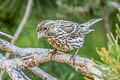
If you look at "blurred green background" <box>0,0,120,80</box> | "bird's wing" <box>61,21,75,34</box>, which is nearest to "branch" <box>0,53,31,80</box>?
"bird's wing" <box>61,21,75,34</box>

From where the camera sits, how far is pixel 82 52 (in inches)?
148

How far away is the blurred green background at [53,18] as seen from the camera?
3.89 metres

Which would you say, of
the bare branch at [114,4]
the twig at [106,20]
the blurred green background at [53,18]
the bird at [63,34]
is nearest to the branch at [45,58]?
the bird at [63,34]

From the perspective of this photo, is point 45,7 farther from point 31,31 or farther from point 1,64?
point 1,64

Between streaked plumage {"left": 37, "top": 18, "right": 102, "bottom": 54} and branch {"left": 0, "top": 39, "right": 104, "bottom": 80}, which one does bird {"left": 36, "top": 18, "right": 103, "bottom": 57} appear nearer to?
streaked plumage {"left": 37, "top": 18, "right": 102, "bottom": 54}

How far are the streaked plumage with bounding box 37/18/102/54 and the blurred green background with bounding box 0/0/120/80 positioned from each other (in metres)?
0.55

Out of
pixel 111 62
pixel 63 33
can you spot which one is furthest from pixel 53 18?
pixel 111 62

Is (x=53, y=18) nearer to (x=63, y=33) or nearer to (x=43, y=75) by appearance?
(x=63, y=33)

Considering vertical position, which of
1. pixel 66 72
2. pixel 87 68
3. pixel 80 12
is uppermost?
pixel 80 12

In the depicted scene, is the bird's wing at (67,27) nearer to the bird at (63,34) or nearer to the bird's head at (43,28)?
the bird at (63,34)

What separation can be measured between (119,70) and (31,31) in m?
2.71

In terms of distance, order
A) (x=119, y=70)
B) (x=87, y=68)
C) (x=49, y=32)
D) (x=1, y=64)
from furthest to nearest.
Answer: (x=49, y=32) → (x=1, y=64) → (x=87, y=68) → (x=119, y=70)

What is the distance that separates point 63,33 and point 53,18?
0.93m

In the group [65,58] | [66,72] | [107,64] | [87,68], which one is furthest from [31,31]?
[107,64]
